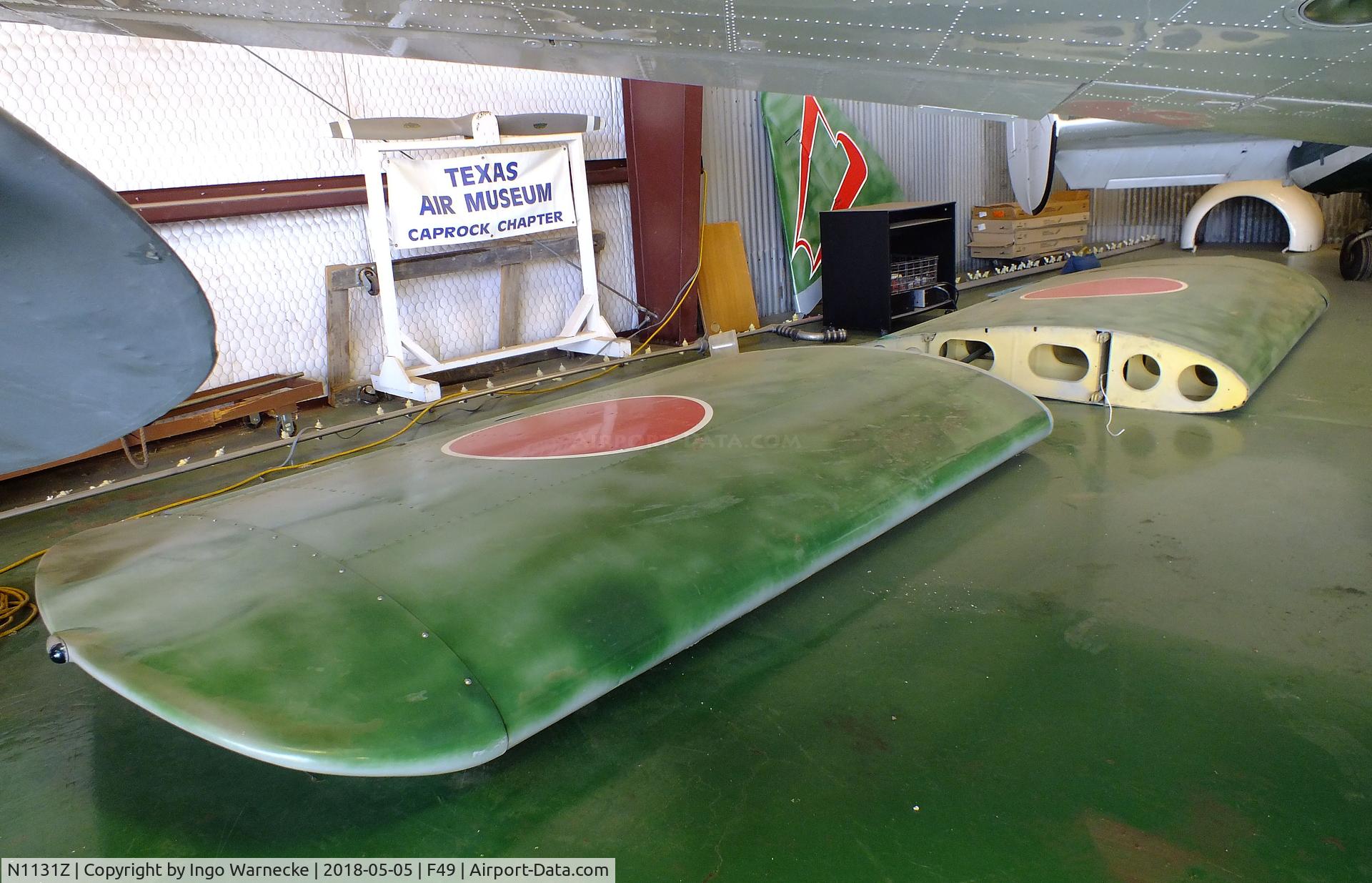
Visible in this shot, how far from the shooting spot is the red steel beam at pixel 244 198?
4957 millimetres

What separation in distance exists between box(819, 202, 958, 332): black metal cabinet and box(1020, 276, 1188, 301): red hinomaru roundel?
1490mm

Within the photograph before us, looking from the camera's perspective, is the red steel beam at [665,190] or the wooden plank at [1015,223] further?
the wooden plank at [1015,223]

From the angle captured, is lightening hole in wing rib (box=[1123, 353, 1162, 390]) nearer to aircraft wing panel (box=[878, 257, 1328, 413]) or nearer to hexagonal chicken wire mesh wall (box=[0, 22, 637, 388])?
aircraft wing panel (box=[878, 257, 1328, 413])

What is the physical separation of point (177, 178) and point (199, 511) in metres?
3.72

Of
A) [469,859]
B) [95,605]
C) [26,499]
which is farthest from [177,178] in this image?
[469,859]

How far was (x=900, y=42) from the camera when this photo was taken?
211cm

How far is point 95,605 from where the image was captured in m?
1.88

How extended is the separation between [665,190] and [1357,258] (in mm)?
6515

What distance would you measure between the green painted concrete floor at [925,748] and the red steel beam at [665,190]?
4555mm

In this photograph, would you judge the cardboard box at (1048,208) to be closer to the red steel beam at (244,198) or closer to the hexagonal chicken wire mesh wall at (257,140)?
the hexagonal chicken wire mesh wall at (257,140)

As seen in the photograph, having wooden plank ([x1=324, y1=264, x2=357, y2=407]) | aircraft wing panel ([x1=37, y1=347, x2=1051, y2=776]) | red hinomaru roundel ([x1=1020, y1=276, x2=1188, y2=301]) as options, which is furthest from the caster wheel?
wooden plank ([x1=324, y1=264, x2=357, y2=407])

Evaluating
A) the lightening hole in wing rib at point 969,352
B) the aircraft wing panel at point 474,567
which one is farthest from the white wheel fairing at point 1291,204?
the aircraft wing panel at point 474,567

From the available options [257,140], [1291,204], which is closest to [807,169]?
[257,140]

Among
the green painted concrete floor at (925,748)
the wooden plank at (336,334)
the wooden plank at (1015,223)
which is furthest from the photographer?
the wooden plank at (1015,223)
